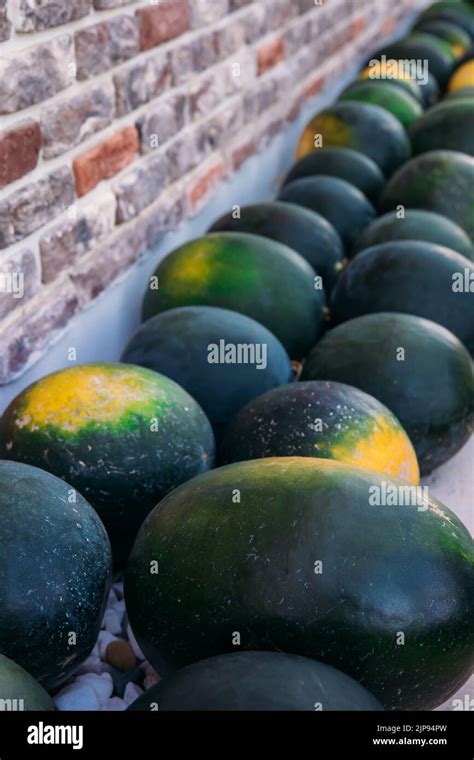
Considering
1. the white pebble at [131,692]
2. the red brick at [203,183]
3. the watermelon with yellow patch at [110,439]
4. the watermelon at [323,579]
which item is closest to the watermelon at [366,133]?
the red brick at [203,183]

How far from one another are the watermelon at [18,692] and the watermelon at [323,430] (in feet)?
2.38

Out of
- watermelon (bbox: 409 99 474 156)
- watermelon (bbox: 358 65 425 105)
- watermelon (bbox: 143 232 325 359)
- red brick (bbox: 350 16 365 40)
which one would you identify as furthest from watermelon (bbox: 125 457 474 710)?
red brick (bbox: 350 16 365 40)

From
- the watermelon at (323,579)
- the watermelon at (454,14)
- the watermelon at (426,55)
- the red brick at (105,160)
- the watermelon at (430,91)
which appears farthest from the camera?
the watermelon at (454,14)

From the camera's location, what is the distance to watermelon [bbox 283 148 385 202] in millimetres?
3422

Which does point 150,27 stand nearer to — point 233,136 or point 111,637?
point 233,136

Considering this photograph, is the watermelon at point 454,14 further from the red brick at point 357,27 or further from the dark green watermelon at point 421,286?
the dark green watermelon at point 421,286

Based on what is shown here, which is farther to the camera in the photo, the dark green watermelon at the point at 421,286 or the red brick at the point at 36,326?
the dark green watermelon at the point at 421,286

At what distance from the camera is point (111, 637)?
6.18ft

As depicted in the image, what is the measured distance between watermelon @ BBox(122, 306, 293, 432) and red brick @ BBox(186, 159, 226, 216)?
91 cm

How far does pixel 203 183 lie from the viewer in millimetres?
3143

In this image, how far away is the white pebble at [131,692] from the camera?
174 cm

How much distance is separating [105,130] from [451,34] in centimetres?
368

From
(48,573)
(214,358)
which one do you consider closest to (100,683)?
(48,573)

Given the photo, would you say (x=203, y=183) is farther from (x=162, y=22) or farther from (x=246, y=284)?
(x=246, y=284)
